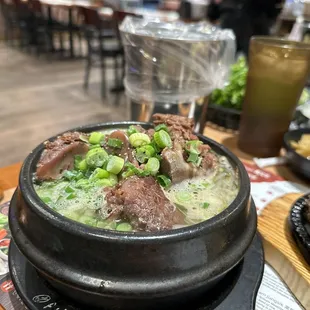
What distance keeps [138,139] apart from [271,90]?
868 mm

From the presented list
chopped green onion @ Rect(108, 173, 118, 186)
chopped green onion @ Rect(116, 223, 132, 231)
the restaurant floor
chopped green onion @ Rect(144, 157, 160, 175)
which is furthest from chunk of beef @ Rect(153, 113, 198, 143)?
the restaurant floor

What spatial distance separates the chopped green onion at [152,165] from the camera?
921 millimetres

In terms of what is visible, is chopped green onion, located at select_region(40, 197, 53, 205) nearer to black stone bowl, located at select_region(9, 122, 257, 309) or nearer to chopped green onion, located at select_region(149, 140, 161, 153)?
black stone bowl, located at select_region(9, 122, 257, 309)

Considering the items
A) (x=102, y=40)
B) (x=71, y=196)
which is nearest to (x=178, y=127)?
(x=71, y=196)

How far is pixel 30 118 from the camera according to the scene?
14.8 ft

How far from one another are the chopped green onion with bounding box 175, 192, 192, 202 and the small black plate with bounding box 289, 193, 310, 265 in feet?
1.33

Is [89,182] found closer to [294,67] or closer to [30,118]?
[294,67]

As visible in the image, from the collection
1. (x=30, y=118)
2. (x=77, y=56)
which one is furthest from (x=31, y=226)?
(x=77, y=56)

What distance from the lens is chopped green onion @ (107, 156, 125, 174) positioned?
0.92 meters

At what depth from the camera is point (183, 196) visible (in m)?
0.94

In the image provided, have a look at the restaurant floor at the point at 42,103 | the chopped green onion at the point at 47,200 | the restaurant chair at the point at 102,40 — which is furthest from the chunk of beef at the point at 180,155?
the restaurant chair at the point at 102,40

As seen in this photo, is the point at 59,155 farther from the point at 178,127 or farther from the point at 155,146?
the point at 178,127

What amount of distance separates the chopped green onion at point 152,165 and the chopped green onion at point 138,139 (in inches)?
2.7

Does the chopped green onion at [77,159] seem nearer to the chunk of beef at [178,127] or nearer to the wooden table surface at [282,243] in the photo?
the chunk of beef at [178,127]
